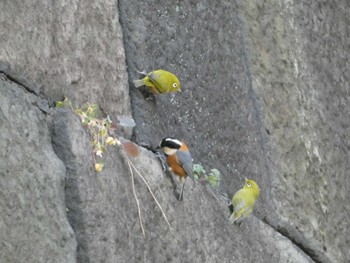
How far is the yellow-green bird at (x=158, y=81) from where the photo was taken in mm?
2832

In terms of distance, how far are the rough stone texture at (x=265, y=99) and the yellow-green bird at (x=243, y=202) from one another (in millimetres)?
70

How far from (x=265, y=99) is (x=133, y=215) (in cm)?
95

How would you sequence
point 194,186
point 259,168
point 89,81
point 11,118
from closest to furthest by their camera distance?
point 11,118 → point 89,81 → point 194,186 → point 259,168

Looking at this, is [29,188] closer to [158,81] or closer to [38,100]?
[38,100]

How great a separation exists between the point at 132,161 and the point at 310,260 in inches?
39.6


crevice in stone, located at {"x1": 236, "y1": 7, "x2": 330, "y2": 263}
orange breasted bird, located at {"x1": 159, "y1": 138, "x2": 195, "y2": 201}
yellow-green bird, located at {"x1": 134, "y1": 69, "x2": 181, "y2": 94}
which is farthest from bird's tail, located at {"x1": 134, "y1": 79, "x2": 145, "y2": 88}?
crevice in stone, located at {"x1": 236, "y1": 7, "x2": 330, "y2": 263}

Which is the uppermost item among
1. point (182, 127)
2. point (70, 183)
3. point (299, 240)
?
point (70, 183)

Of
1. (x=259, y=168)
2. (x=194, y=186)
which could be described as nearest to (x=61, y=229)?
(x=194, y=186)

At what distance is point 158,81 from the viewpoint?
9.29 ft

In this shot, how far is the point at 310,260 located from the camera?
350cm

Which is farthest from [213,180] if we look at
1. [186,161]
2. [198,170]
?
[186,161]

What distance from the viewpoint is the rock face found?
238 centimetres

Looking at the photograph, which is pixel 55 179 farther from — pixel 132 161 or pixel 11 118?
pixel 132 161

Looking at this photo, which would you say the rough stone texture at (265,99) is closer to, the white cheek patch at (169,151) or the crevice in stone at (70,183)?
the white cheek patch at (169,151)
